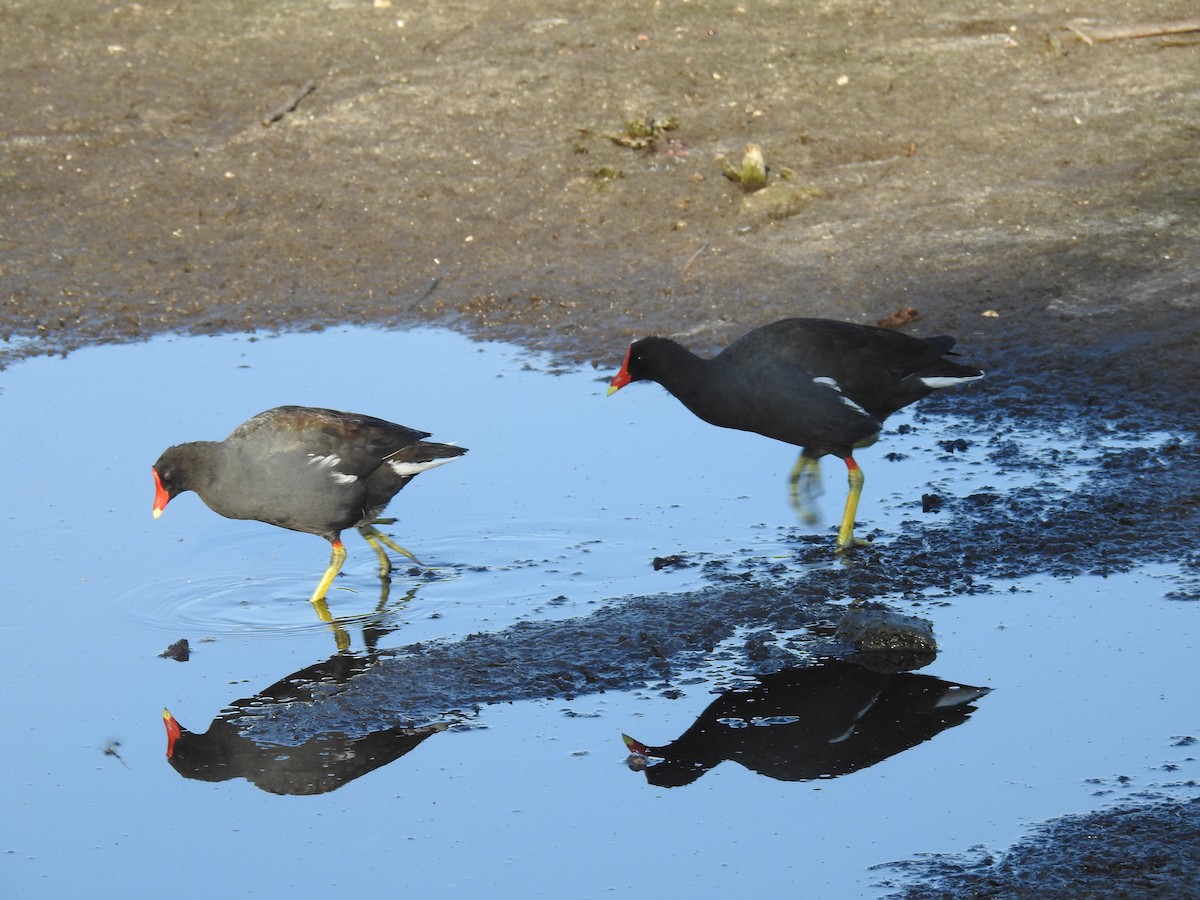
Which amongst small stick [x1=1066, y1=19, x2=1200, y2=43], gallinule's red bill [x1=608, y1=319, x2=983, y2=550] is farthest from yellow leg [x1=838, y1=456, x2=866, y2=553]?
small stick [x1=1066, y1=19, x2=1200, y2=43]

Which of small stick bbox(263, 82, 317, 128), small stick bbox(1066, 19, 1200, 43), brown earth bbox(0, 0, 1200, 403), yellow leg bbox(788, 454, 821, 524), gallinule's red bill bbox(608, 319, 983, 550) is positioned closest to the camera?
gallinule's red bill bbox(608, 319, 983, 550)

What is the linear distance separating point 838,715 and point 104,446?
4.79 meters

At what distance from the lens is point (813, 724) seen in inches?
234

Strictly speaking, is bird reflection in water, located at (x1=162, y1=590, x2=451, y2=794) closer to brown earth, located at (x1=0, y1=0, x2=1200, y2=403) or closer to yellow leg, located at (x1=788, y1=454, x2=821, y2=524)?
yellow leg, located at (x1=788, y1=454, x2=821, y2=524)

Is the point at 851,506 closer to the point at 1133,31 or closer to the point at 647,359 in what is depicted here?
the point at 647,359

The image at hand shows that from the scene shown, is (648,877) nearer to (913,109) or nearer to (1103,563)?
(1103,563)

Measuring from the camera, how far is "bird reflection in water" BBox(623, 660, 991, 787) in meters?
5.68

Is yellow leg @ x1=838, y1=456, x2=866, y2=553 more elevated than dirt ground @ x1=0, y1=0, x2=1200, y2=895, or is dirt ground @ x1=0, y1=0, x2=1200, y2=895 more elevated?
dirt ground @ x1=0, y1=0, x2=1200, y2=895

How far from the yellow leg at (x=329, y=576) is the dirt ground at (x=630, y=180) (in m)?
2.44

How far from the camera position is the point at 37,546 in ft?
25.6

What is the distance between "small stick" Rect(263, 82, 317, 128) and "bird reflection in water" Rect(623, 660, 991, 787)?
29.9 ft

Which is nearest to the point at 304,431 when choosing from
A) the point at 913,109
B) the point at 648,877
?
the point at 648,877

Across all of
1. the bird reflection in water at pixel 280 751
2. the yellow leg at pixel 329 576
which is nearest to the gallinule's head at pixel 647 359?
the yellow leg at pixel 329 576

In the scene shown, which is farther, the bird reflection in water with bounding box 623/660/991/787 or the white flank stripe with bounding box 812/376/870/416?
the white flank stripe with bounding box 812/376/870/416
